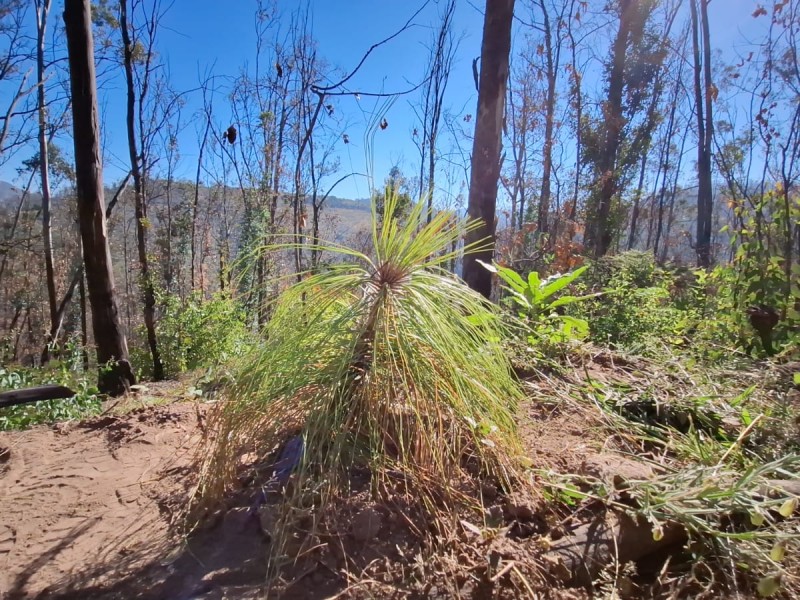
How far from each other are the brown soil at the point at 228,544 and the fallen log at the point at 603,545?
2.1 inches

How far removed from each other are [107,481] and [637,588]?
6.76ft

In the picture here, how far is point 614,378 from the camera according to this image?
2.19 metres

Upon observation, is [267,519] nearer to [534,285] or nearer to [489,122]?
[534,285]

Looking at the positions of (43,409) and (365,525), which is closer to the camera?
(365,525)

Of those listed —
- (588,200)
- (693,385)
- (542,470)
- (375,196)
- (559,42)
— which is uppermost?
(559,42)

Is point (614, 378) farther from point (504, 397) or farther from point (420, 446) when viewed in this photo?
point (420, 446)

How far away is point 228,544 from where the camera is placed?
1.30 metres

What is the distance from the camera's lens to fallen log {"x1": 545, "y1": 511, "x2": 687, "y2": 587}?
43.6 inches

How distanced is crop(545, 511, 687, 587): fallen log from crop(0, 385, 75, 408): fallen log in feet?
11.7

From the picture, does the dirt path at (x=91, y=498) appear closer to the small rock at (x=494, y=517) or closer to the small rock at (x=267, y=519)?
the small rock at (x=267, y=519)

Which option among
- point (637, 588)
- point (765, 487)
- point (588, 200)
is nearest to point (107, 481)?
point (637, 588)

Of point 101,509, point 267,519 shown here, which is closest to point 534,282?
point 267,519

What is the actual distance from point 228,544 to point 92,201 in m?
4.94

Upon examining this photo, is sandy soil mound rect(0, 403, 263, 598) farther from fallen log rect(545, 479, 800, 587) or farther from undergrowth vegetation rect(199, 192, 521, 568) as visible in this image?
fallen log rect(545, 479, 800, 587)
